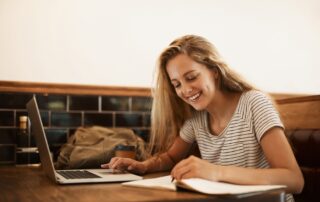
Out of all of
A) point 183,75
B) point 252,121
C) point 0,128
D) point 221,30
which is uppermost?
point 221,30

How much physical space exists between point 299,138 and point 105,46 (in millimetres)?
1137

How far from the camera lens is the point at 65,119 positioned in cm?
209

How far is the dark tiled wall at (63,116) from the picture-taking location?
199 centimetres

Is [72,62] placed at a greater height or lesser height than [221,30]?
lesser

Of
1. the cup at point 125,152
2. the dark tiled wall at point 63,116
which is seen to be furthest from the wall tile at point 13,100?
the cup at point 125,152

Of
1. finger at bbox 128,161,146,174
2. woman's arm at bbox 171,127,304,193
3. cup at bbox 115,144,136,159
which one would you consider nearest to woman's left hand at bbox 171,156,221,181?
woman's arm at bbox 171,127,304,193

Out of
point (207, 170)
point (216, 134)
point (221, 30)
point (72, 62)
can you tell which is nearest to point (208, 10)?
point (221, 30)

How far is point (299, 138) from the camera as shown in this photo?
1.59 m

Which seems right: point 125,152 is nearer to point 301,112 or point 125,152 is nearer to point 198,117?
point 198,117

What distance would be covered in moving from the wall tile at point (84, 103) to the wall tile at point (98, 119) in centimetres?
4

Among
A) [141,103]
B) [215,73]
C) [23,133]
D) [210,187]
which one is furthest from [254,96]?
[23,133]

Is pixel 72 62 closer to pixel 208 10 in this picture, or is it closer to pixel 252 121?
pixel 208 10

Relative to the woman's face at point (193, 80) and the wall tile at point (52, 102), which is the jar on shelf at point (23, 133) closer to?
the wall tile at point (52, 102)

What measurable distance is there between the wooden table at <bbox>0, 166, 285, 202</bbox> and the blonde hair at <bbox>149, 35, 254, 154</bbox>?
0.67m
